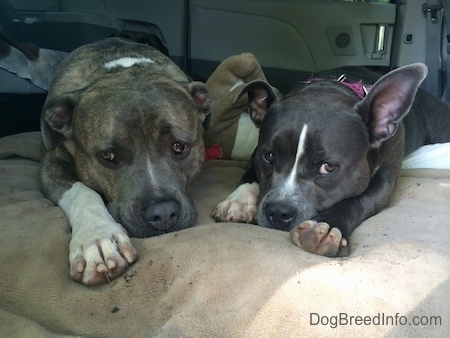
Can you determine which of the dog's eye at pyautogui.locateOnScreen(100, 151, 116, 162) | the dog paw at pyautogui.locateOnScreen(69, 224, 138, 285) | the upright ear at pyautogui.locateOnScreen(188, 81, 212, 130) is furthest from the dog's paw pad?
the upright ear at pyautogui.locateOnScreen(188, 81, 212, 130)

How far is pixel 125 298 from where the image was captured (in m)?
2.41

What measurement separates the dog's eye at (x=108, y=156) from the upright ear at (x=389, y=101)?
1254 mm

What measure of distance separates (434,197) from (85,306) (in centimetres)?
195

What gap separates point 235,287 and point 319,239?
516 mm

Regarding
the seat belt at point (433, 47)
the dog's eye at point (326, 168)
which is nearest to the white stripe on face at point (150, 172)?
the dog's eye at point (326, 168)

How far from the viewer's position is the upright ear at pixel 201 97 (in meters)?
3.60

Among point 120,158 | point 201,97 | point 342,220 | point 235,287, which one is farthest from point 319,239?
point 201,97

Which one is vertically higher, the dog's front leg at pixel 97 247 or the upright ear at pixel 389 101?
the upright ear at pixel 389 101

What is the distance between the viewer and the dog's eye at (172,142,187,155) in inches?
128

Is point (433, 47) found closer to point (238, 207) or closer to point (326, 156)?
point (326, 156)

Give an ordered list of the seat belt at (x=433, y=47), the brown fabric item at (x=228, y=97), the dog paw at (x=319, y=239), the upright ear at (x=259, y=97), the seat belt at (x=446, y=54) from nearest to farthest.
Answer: the dog paw at (x=319, y=239) → the upright ear at (x=259, y=97) → the brown fabric item at (x=228, y=97) → the seat belt at (x=446, y=54) → the seat belt at (x=433, y=47)

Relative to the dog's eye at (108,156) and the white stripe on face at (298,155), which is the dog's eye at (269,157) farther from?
the dog's eye at (108,156)

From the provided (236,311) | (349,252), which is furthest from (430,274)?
(236,311)

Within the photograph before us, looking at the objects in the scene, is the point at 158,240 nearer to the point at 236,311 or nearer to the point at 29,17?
the point at 236,311
